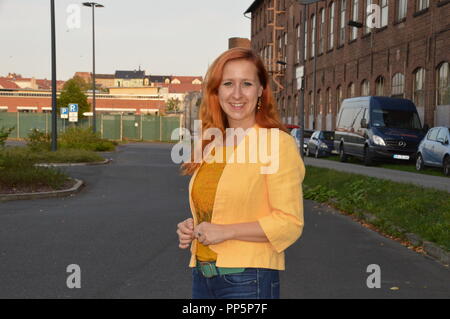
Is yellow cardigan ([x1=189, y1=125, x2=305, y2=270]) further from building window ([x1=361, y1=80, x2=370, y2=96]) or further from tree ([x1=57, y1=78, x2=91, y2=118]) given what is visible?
tree ([x1=57, y1=78, x2=91, y2=118])

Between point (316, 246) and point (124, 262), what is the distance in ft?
8.80

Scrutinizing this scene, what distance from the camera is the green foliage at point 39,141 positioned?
90.5 feet

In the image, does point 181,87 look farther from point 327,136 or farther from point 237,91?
point 237,91

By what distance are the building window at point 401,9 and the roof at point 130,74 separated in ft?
496

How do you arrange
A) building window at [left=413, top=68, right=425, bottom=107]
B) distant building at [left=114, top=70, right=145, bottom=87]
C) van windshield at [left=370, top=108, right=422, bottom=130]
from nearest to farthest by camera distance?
van windshield at [left=370, top=108, right=422, bottom=130] → building window at [left=413, top=68, right=425, bottom=107] → distant building at [left=114, top=70, right=145, bottom=87]

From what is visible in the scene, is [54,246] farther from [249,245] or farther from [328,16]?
[328,16]

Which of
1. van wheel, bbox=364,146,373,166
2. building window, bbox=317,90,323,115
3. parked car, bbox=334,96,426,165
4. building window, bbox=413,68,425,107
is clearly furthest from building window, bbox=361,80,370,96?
van wheel, bbox=364,146,373,166

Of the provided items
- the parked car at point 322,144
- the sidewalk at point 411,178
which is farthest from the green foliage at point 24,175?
the parked car at point 322,144

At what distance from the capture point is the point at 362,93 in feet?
120

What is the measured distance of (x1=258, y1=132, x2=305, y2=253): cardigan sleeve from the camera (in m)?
2.42

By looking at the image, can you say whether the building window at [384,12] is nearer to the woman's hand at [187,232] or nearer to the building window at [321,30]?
the building window at [321,30]

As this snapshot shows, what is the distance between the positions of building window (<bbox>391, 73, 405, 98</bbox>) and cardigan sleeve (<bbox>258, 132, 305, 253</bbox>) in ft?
95.6

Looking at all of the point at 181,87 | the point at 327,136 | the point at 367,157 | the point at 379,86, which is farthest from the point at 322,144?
the point at 181,87

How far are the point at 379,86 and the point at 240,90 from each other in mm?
32560
